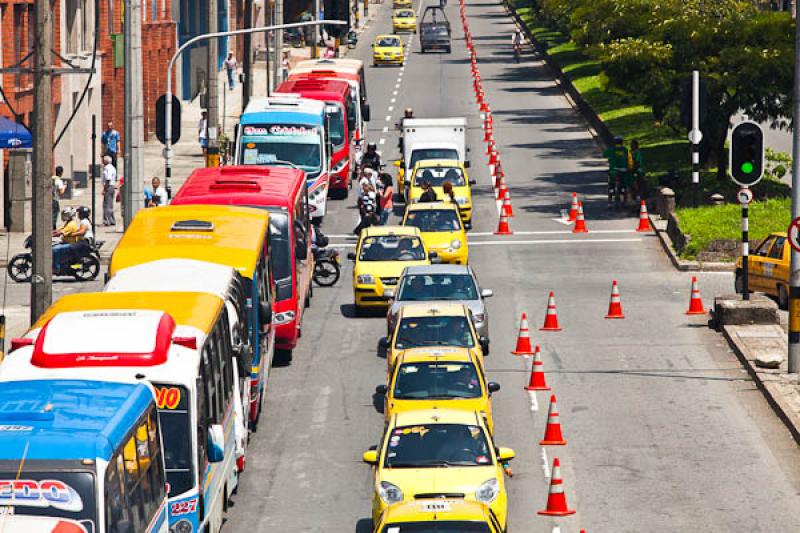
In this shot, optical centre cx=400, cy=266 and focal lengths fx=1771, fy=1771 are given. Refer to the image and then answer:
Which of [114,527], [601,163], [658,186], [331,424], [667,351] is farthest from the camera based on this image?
[601,163]

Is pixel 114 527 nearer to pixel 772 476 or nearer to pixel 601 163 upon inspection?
pixel 772 476

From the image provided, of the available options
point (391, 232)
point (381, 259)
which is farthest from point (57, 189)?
point (381, 259)

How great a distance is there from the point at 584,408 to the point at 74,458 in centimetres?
1458

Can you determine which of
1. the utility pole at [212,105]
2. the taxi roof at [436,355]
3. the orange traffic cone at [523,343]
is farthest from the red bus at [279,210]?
the utility pole at [212,105]

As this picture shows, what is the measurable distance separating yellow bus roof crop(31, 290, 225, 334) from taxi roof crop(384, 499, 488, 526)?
305 cm

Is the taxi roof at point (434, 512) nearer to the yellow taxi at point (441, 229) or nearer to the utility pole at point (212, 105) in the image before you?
the yellow taxi at point (441, 229)

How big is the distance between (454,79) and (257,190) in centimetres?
5781

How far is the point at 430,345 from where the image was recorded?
28.1 m

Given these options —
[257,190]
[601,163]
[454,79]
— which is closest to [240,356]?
[257,190]

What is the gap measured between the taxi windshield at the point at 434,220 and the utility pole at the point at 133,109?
21.9 ft

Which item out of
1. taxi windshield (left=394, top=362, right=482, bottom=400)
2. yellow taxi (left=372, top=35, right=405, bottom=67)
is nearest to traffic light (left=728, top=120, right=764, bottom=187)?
taxi windshield (left=394, top=362, right=482, bottom=400)

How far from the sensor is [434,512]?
18.7 meters

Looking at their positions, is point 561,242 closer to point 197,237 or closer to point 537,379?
point 537,379

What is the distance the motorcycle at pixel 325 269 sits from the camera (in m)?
39.5
